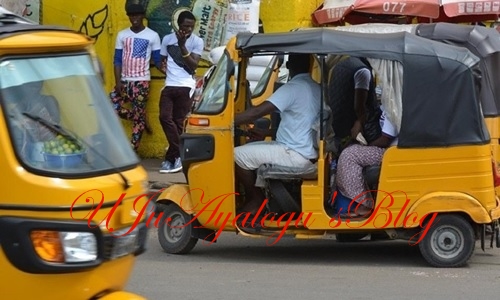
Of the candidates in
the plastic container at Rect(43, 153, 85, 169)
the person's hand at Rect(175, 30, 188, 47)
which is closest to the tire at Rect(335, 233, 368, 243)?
the person's hand at Rect(175, 30, 188, 47)

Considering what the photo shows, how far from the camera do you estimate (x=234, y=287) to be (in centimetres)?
809

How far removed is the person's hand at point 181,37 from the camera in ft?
43.1

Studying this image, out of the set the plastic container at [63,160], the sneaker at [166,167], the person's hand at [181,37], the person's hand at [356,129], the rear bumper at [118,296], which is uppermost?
the plastic container at [63,160]

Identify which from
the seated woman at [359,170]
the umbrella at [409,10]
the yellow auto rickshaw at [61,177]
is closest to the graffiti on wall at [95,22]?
the umbrella at [409,10]

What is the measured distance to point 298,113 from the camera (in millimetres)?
9055

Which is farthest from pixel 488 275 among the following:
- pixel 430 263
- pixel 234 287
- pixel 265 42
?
pixel 265 42

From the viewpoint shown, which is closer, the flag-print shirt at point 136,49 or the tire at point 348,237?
the tire at point 348,237

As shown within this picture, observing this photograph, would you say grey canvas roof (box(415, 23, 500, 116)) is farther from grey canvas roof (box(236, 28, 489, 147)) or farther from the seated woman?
the seated woman

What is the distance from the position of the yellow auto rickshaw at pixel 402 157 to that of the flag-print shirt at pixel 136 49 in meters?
4.67

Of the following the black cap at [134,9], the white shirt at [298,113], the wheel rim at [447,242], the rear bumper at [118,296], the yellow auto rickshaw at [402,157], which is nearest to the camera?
the rear bumper at [118,296]

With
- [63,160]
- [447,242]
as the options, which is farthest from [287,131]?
[63,160]

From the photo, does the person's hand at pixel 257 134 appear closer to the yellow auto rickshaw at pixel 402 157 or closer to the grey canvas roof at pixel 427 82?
the yellow auto rickshaw at pixel 402 157

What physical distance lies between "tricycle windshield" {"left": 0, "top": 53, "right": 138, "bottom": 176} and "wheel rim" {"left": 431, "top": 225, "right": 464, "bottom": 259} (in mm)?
4219

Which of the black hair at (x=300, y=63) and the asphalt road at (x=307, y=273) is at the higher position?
the black hair at (x=300, y=63)
